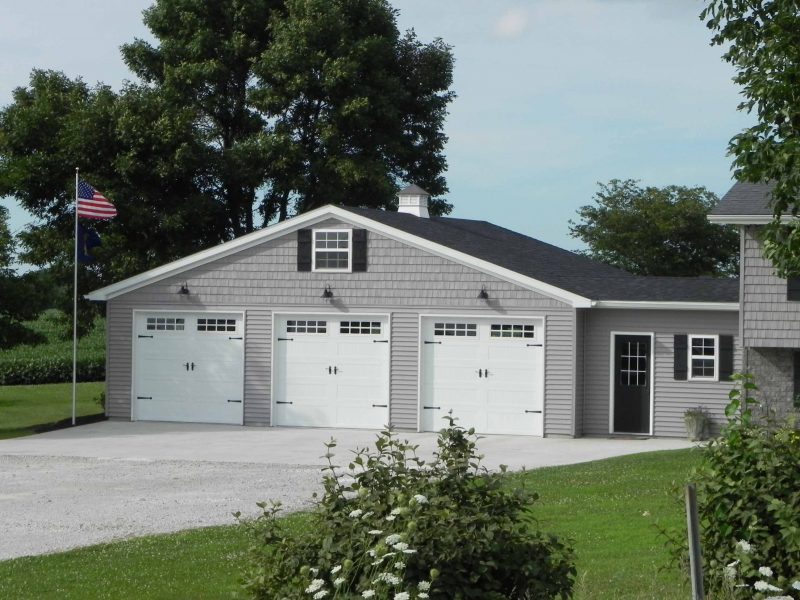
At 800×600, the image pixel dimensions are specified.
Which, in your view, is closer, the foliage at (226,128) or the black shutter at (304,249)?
the black shutter at (304,249)

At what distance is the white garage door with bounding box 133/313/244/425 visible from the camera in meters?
25.0

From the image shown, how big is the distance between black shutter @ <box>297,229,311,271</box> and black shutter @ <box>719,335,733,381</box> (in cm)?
776

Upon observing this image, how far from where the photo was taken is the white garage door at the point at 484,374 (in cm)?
2317

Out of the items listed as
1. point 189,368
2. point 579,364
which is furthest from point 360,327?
point 579,364

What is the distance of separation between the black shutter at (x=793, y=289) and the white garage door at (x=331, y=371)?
7227mm

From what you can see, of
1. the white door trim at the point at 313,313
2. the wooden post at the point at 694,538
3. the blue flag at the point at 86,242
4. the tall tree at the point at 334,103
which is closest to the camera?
the wooden post at the point at 694,538

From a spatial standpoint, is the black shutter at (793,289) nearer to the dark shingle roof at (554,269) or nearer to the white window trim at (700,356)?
the dark shingle roof at (554,269)

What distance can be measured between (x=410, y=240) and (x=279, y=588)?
57.5ft

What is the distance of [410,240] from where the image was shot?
2384 cm

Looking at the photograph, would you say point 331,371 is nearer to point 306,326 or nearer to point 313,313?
point 306,326

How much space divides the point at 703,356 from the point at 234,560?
13.9m

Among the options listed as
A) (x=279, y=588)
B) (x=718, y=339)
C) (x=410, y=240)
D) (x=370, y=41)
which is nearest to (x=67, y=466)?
(x=410, y=240)

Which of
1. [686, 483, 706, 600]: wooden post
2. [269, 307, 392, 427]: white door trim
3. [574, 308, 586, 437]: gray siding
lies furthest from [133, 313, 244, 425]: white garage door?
[686, 483, 706, 600]: wooden post

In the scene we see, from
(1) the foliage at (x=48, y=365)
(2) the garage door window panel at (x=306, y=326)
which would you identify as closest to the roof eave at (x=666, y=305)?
(2) the garage door window panel at (x=306, y=326)
